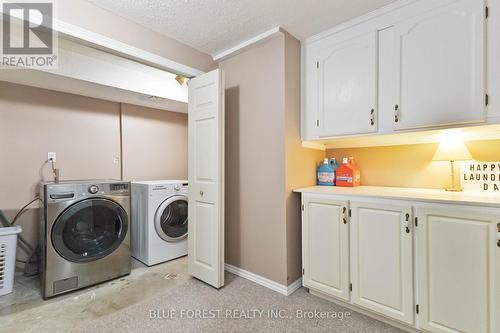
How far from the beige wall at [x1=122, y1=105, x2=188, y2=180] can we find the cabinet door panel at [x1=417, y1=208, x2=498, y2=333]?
3.25 metres

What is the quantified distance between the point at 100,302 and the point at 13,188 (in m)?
1.64

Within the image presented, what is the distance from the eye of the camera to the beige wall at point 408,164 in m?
1.71

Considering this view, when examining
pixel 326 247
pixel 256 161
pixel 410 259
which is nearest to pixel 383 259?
pixel 410 259

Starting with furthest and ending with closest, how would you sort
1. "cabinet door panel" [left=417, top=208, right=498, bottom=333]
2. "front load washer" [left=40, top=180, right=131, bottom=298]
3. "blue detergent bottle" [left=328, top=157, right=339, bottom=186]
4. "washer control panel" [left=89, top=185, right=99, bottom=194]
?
"blue detergent bottle" [left=328, top=157, right=339, bottom=186] < "washer control panel" [left=89, top=185, right=99, bottom=194] < "front load washer" [left=40, top=180, right=131, bottom=298] < "cabinet door panel" [left=417, top=208, right=498, bottom=333]

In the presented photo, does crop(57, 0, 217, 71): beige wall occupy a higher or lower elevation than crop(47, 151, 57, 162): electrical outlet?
higher

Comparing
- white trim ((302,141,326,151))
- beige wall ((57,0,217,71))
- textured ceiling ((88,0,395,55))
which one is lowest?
white trim ((302,141,326,151))

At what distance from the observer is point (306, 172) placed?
2.21 metres

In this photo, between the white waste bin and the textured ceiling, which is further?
the white waste bin

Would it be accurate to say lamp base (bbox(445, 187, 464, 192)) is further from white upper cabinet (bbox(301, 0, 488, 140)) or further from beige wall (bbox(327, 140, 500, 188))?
white upper cabinet (bbox(301, 0, 488, 140))

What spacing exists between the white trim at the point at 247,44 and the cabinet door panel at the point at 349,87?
0.46 meters

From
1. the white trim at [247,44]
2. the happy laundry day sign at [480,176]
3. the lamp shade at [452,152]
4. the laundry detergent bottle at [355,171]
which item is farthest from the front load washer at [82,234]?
the happy laundry day sign at [480,176]

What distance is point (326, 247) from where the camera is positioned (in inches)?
72.6

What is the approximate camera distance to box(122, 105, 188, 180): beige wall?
3.25m

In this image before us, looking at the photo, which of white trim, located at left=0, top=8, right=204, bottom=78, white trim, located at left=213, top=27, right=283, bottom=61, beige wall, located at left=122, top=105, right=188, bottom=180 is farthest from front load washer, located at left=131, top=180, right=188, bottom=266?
white trim, located at left=213, top=27, right=283, bottom=61
